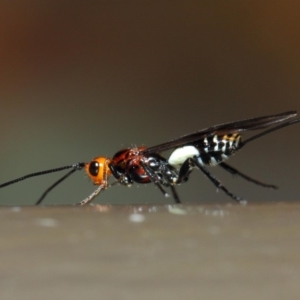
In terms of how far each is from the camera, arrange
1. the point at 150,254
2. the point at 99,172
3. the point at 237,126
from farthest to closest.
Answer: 1. the point at 99,172
2. the point at 237,126
3. the point at 150,254

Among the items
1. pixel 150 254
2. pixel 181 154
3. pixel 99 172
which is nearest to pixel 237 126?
pixel 181 154

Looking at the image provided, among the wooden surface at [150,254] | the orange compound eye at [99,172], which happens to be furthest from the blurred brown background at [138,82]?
the wooden surface at [150,254]

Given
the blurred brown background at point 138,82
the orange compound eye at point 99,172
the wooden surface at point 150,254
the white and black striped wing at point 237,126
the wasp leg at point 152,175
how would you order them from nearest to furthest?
the wooden surface at point 150,254
the white and black striped wing at point 237,126
the wasp leg at point 152,175
the orange compound eye at point 99,172
the blurred brown background at point 138,82

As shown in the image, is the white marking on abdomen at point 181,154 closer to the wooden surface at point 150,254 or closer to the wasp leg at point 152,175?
the wasp leg at point 152,175

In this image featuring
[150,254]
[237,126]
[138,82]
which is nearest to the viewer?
[150,254]

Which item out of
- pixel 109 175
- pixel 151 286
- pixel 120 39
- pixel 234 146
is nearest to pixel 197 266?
pixel 151 286

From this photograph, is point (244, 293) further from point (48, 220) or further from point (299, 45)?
point (299, 45)

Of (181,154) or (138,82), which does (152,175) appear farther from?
(138,82)
